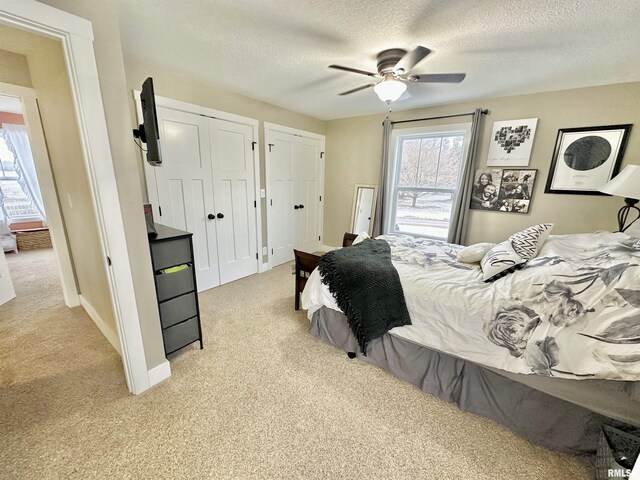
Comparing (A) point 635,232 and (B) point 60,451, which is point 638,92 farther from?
(B) point 60,451

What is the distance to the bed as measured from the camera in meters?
1.10

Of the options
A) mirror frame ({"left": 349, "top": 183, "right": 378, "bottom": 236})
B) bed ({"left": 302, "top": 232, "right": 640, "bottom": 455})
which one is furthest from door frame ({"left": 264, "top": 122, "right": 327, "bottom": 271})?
bed ({"left": 302, "top": 232, "right": 640, "bottom": 455})

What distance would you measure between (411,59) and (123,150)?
1922mm

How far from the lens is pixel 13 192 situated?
14.6 feet

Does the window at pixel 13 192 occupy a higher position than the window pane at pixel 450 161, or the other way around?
the window pane at pixel 450 161

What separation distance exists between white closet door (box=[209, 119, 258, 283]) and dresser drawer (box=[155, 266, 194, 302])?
52.7 inches

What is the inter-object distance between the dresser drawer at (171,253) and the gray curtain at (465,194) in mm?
3076

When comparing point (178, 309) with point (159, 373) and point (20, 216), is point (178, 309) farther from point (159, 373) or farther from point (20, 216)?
point (20, 216)

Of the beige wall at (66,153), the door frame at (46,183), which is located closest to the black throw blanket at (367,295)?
the beige wall at (66,153)

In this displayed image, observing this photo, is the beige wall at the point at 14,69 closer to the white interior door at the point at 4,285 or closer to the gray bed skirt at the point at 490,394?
the white interior door at the point at 4,285

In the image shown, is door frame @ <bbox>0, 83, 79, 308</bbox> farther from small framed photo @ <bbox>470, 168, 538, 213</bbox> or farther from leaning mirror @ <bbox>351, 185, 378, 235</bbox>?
small framed photo @ <bbox>470, 168, 538, 213</bbox>

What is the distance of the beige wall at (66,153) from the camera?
1546 millimetres

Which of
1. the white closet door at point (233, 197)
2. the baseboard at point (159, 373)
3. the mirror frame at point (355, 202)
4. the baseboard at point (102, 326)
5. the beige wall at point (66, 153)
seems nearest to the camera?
the beige wall at point (66, 153)

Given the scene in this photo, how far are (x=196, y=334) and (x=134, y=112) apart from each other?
2.11 meters
